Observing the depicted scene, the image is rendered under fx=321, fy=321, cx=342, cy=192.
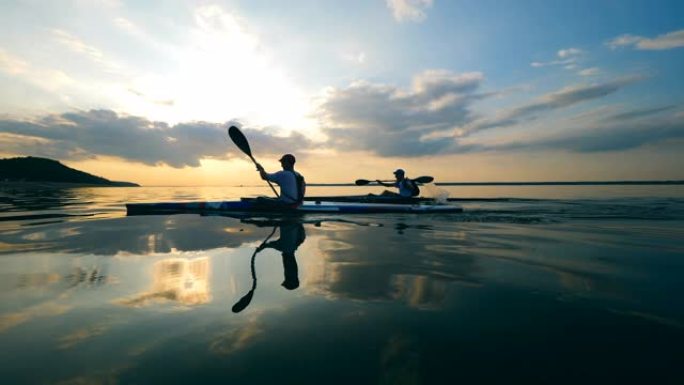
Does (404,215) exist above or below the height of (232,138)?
below

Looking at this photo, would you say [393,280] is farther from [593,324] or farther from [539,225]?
[539,225]

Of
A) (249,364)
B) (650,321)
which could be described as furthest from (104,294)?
(650,321)

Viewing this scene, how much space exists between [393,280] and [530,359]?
193cm

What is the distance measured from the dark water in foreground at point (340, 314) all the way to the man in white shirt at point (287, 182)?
452 cm

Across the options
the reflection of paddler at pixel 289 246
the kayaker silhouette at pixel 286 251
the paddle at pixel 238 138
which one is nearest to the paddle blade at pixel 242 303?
the kayaker silhouette at pixel 286 251

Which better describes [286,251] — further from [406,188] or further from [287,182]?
[406,188]

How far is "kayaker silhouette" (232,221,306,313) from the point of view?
11.1 feet

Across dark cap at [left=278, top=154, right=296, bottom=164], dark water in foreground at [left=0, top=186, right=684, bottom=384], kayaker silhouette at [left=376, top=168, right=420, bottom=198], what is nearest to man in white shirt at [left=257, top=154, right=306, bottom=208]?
dark cap at [left=278, top=154, right=296, bottom=164]

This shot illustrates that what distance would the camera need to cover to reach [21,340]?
2410 mm

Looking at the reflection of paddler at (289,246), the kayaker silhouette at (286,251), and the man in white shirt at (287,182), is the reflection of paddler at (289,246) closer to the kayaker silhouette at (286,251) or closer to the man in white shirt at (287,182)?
the kayaker silhouette at (286,251)

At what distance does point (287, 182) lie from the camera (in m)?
10.5

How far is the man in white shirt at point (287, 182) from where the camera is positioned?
10.1 meters

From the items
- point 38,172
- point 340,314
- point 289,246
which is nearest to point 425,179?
point 289,246

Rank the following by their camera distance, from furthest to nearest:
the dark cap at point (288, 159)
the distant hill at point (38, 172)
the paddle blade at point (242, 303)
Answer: the distant hill at point (38, 172) → the dark cap at point (288, 159) → the paddle blade at point (242, 303)
